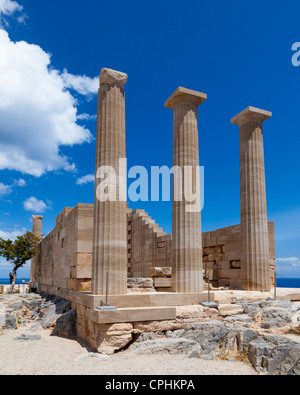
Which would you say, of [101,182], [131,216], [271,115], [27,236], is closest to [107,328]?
[101,182]

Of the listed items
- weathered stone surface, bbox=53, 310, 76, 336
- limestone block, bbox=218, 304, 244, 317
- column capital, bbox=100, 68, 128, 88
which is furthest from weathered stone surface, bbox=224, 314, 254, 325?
column capital, bbox=100, 68, 128, 88

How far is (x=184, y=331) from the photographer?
9.29 metres

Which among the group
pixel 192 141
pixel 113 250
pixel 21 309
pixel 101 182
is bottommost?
pixel 21 309

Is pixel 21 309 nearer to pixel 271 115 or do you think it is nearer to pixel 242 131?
pixel 242 131

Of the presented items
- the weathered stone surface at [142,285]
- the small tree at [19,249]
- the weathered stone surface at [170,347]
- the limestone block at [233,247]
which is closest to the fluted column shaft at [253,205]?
the limestone block at [233,247]

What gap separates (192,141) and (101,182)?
12.4ft

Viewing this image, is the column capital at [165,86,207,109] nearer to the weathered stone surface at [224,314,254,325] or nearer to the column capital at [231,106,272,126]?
the column capital at [231,106,272,126]

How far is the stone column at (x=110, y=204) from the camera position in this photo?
32.1 ft

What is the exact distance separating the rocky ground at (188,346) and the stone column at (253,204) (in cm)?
222

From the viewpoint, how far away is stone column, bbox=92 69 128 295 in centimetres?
980

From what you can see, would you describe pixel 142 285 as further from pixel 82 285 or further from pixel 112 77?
pixel 112 77

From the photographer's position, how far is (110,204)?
10.1 meters

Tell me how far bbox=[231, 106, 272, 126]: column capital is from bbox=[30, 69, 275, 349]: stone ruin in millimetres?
41

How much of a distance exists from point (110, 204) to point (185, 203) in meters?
2.85
